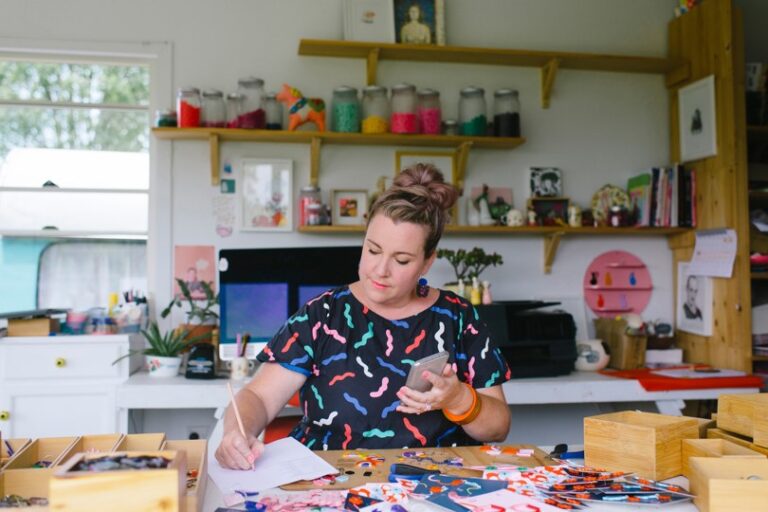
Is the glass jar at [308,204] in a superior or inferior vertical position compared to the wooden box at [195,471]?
superior

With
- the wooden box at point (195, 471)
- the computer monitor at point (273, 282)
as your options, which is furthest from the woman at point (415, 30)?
the wooden box at point (195, 471)

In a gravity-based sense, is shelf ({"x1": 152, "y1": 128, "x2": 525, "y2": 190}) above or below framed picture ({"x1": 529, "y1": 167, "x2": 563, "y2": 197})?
above

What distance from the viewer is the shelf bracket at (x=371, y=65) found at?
10.2ft

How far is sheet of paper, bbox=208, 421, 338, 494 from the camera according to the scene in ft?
3.91

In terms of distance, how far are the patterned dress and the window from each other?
1.80 metres

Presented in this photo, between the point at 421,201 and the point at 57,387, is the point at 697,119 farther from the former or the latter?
the point at 57,387

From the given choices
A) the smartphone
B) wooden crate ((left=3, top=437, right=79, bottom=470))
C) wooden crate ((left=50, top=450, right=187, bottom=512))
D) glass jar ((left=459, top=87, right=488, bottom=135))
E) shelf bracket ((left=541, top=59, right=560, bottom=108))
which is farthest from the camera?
shelf bracket ((left=541, top=59, right=560, bottom=108))

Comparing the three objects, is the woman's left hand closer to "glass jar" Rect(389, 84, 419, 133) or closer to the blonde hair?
the blonde hair

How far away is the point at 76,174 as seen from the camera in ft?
10.5

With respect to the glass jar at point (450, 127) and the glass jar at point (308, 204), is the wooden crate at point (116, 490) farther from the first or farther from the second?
the glass jar at point (450, 127)

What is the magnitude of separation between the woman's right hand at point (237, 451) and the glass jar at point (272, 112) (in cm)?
197

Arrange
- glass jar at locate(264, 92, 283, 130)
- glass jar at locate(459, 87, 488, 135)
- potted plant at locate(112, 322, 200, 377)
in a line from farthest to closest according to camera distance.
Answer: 1. glass jar at locate(459, 87, 488, 135)
2. glass jar at locate(264, 92, 283, 130)
3. potted plant at locate(112, 322, 200, 377)

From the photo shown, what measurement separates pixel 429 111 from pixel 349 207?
56 centimetres

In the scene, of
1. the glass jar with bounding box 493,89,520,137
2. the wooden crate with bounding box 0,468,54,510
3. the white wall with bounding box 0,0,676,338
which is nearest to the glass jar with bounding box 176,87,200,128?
the white wall with bounding box 0,0,676,338
